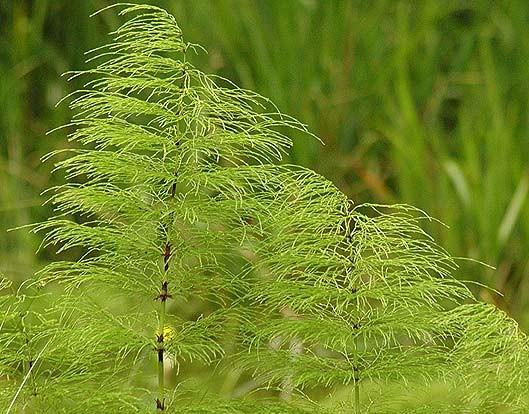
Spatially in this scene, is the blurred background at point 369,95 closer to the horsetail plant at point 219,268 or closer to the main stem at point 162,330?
the horsetail plant at point 219,268

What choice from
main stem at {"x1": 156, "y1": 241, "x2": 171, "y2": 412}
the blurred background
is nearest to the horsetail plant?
main stem at {"x1": 156, "y1": 241, "x2": 171, "y2": 412}

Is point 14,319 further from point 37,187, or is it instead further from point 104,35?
point 104,35

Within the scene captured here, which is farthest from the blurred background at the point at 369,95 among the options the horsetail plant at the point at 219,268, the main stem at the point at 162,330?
the main stem at the point at 162,330

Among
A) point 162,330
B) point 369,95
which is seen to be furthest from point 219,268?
point 369,95

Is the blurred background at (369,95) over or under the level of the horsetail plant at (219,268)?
under

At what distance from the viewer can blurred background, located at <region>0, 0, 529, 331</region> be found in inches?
132

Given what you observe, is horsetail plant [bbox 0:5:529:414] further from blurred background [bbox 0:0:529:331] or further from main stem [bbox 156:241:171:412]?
blurred background [bbox 0:0:529:331]

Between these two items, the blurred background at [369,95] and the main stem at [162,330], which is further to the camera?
the blurred background at [369,95]

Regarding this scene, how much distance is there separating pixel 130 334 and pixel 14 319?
0.68ft

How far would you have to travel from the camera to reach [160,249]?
148 cm

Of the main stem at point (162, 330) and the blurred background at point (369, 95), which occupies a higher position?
the main stem at point (162, 330)

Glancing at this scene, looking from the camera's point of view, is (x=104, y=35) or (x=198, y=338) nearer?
(x=198, y=338)

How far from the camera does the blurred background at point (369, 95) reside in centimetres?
334

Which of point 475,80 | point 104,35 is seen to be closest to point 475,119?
point 475,80
